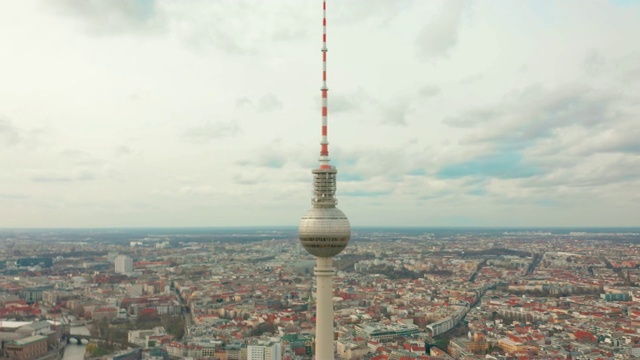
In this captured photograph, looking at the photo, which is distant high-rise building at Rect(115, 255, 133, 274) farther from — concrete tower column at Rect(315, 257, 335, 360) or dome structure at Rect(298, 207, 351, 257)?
concrete tower column at Rect(315, 257, 335, 360)

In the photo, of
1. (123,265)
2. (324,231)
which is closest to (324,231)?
(324,231)

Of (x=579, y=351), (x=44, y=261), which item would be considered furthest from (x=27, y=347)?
(x=44, y=261)

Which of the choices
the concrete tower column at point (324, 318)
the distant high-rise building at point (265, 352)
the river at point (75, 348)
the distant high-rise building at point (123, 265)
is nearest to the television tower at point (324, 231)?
the concrete tower column at point (324, 318)

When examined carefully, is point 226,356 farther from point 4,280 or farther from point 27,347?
point 4,280

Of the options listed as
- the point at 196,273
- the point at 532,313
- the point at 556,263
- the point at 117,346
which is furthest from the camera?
the point at 556,263

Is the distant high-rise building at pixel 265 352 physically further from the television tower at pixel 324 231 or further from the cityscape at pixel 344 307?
the television tower at pixel 324 231

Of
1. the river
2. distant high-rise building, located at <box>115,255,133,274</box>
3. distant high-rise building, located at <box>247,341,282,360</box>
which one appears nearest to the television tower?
distant high-rise building, located at <box>247,341,282,360</box>

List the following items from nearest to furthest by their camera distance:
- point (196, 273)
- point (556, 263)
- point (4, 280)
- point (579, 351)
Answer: point (579, 351) < point (4, 280) < point (196, 273) < point (556, 263)

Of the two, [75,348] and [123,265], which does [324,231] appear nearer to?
[75,348]
